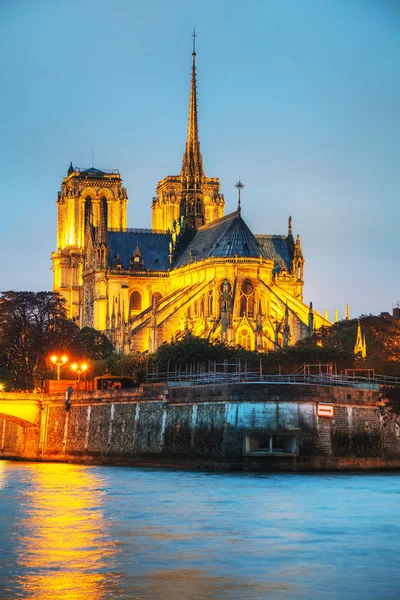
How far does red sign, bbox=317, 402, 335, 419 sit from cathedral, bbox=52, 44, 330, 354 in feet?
160

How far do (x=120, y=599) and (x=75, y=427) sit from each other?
4406 cm

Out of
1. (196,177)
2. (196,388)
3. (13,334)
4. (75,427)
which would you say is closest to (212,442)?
(196,388)

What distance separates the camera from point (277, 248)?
141250 millimetres

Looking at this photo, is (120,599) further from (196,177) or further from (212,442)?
(196,177)

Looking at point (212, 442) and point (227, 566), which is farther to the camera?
point (212, 442)

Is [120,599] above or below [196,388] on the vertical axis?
below

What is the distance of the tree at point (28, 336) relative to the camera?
97375 mm

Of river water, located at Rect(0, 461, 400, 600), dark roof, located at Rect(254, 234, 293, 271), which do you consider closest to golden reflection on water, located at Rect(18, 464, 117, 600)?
river water, located at Rect(0, 461, 400, 600)

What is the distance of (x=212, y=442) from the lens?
200 feet

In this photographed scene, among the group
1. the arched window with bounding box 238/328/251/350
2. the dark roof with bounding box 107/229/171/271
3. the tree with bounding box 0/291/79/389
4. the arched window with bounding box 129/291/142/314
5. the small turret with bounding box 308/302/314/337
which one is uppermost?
the dark roof with bounding box 107/229/171/271

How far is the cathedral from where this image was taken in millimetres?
117062

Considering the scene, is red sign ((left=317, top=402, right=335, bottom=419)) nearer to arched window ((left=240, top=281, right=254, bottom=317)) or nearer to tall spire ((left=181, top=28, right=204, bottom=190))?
arched window ((left=240, top=281, right=254, bottom=317))

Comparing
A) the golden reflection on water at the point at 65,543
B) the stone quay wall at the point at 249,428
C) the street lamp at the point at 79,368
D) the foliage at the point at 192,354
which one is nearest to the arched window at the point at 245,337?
the foliage at the point at 192,354

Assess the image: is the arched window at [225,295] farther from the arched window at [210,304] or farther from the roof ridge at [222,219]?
the roof ridge at [222,219]
